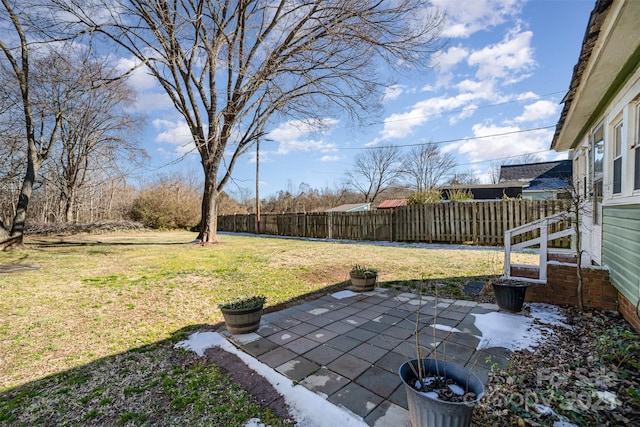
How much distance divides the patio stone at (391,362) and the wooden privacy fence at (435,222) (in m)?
7.14

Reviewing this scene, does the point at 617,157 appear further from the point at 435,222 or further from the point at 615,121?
the point at 435,222

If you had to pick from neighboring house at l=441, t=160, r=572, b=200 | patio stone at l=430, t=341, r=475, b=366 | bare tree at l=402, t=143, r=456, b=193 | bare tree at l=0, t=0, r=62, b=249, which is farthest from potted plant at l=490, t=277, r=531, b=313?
bare tree at l=402, t=143, r=456, b=193

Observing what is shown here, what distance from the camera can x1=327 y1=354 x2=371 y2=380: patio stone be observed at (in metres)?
2.28

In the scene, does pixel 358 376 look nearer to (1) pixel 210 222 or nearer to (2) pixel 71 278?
(2) pixel 71 278

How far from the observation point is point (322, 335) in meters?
3.05

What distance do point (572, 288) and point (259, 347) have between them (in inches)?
167

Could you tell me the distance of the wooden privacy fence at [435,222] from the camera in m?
9.38

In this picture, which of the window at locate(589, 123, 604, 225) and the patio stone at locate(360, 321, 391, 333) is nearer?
the patio stone at locate(360, 321, 391, 333)

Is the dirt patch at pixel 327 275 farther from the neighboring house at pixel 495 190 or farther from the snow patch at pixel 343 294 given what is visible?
the neighboring house at pixel 495 190

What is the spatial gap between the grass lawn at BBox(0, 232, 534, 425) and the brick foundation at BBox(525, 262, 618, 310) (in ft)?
3.55

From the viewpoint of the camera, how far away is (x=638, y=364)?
2.10 metres

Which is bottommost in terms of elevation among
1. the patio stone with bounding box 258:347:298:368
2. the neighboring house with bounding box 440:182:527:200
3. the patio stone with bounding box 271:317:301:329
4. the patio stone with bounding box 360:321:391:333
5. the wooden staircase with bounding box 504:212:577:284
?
the patio stone with bounding box 271:317:301:329

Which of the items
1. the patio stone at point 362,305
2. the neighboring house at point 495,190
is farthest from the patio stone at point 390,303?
the neighboring house at point 495,190

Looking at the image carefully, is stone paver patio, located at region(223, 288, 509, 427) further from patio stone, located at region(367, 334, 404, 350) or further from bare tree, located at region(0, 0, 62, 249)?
bare tree, located at region(0, 0, 62, 249)
